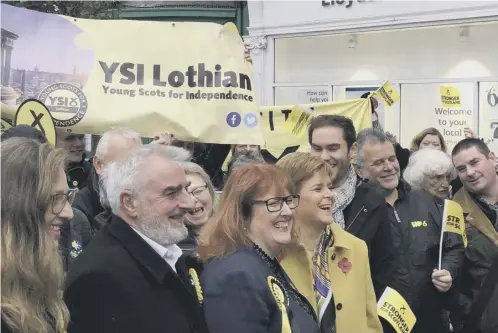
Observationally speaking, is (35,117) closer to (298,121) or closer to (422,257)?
(422,257)

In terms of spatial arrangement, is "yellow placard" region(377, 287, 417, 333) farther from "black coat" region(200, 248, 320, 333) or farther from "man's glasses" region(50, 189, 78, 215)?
"man's glasses" region(50, 189, 78, 215)

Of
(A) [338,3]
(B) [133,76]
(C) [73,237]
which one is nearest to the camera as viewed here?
(C) [73,237]

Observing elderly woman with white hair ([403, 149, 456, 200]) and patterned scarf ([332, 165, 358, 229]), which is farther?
elderly woman with white hair ([403, 149, 456, 200])

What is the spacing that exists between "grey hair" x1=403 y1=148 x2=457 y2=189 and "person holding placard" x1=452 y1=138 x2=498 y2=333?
101 millimetres

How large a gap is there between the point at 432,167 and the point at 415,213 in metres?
0.48

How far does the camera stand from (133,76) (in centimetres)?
512

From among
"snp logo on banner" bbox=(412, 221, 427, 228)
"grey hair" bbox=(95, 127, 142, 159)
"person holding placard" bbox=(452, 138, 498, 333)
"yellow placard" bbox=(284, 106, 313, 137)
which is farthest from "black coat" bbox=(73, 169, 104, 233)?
"yellow placard" bbox=(284, 106, 313, 137)

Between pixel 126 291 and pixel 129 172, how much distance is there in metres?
0.54

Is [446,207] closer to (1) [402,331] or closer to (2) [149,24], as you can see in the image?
(1) [402,331]

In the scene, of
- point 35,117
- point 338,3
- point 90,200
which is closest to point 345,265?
point 90,200

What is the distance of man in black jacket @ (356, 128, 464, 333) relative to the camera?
172 inches

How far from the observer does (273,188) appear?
9.59 feet

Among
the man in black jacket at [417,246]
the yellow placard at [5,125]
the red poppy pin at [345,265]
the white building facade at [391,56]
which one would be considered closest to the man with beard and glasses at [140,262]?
the red poppy pin at [345,265]

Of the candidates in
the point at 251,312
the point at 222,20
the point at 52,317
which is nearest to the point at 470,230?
the point at 251,312
